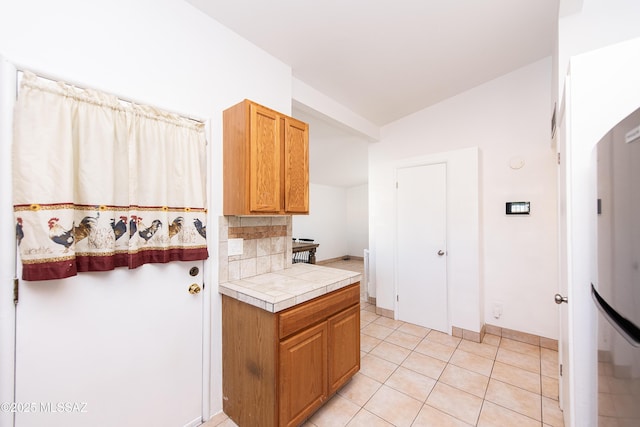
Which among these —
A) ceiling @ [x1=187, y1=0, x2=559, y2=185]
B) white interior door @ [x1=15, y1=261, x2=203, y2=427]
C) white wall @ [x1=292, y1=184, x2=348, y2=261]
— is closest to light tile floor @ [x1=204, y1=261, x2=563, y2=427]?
white interior door @ [x1=15, y1=261, x2=203, y2=427]

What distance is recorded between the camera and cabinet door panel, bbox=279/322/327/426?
144 centimetres

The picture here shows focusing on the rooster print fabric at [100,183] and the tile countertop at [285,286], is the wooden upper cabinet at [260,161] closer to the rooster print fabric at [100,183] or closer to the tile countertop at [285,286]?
the rooster print fabric at [100,183]

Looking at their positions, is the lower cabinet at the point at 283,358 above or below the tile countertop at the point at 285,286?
below

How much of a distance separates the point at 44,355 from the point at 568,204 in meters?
2.48

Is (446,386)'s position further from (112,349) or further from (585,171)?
(112,349)

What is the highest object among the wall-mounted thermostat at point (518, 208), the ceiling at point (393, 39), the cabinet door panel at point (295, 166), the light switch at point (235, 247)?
the ceiling at point (393, 39)

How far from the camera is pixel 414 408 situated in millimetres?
1801

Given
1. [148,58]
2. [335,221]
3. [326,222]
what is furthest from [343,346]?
[335,221]

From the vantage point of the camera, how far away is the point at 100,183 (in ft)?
4.15

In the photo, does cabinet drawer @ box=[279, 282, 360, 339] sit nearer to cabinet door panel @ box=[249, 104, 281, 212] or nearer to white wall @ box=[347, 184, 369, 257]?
cabinet door panel @ box=[249, 104, 281, 212]

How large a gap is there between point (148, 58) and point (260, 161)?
2.80 ft

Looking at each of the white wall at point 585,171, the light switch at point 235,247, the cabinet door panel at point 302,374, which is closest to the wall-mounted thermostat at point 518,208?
the white wall at point 585,171

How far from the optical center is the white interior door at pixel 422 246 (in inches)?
118

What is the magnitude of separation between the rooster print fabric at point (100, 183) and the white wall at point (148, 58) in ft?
0.33
